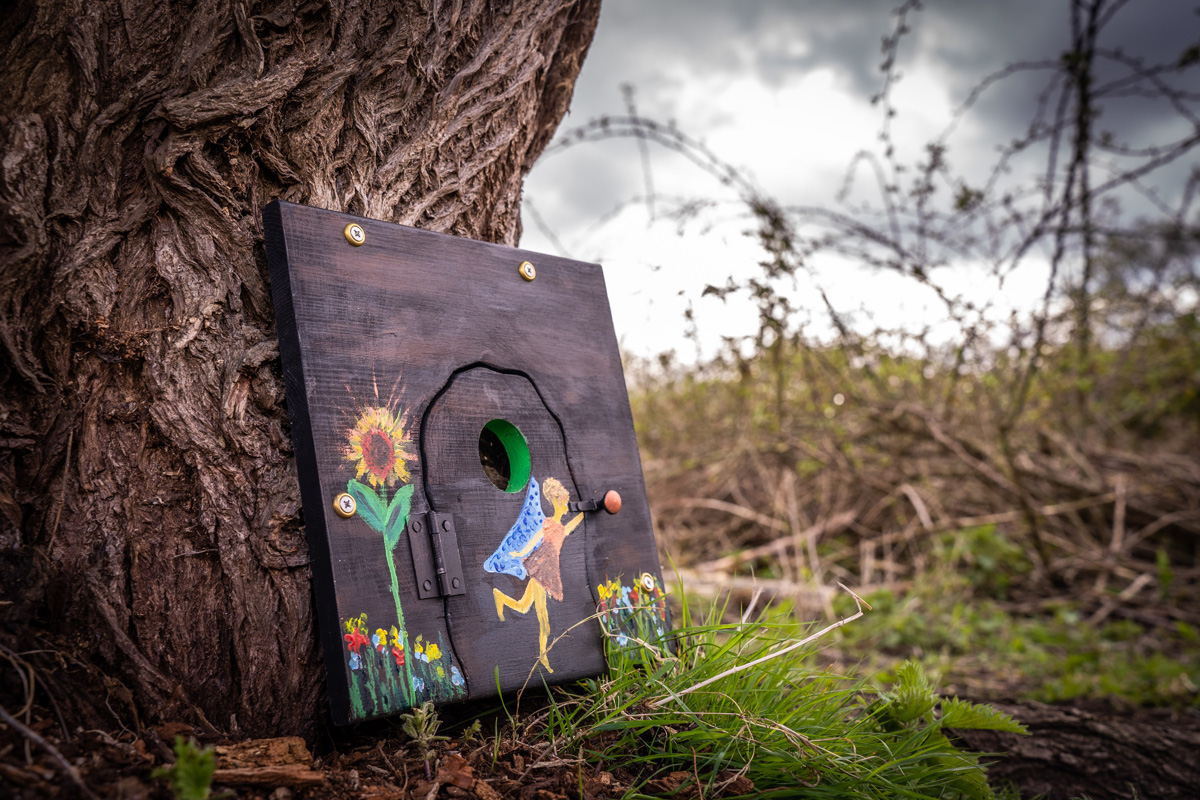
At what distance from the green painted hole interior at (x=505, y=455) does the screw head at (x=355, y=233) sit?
49cm

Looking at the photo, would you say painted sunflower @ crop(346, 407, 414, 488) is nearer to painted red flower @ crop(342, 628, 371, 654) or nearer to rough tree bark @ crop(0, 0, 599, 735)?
rough tree bark @ crop(0, 0, 599, 735)

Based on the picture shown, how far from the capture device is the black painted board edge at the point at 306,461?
1.30 meters

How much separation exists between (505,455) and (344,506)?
1.90 feet

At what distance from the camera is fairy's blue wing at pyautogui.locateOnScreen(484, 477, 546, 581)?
158 cm

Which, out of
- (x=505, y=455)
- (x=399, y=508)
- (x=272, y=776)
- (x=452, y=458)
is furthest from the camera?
(x=505, y=455)

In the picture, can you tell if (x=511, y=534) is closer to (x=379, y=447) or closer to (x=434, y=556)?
(x=434, y=556)

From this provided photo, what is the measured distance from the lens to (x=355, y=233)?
1.54 metres

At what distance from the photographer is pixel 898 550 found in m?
5.62

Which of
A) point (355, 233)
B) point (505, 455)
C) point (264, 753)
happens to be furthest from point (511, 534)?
point (355, 233)

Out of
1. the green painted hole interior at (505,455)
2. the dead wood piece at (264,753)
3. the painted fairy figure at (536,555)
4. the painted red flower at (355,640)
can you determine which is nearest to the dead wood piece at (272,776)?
the dead wood piece at (264,753)

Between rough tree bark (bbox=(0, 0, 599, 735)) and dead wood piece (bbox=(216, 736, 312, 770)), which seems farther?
rough tree bark (bbox=(0, 0, 599, 735))

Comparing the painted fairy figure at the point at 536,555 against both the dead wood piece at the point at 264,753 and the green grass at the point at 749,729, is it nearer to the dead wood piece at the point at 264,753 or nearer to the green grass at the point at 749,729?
the green grass at the point at 749,729

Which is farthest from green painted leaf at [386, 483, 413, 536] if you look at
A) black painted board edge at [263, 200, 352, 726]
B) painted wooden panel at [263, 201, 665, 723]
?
black painted board edge at [263, 200, 352, 726]

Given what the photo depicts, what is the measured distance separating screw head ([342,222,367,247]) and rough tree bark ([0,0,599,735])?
0.57 feet
